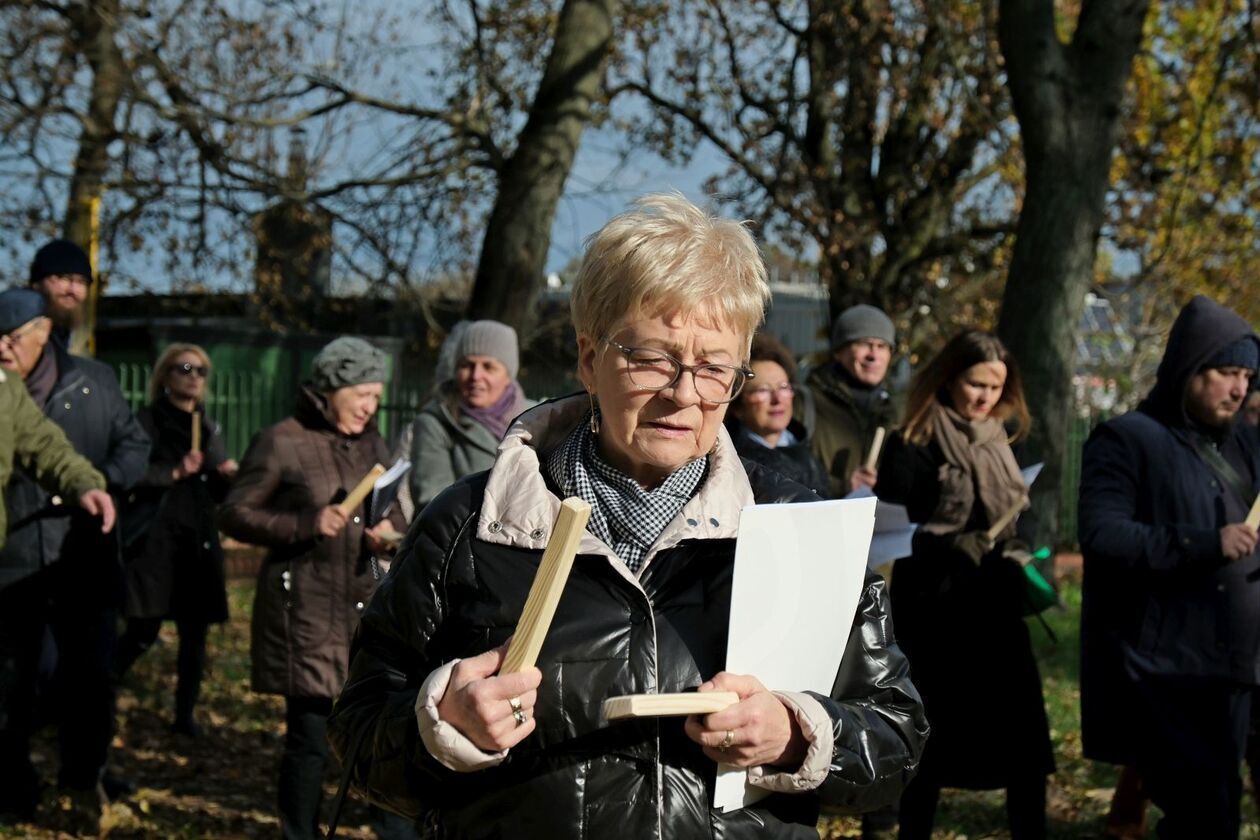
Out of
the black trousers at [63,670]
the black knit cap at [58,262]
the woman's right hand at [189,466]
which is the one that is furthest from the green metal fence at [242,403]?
the black trousers at [63,670]

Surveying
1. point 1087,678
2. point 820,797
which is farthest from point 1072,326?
point 820,797

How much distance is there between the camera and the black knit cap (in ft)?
21.8

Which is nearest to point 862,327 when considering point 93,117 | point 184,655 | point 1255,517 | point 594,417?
point 1255,517

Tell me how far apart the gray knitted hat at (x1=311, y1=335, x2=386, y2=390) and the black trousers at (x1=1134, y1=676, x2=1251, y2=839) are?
2.98 m

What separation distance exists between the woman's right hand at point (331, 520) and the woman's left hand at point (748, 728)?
3680 millimetres

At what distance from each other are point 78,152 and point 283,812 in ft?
28.4

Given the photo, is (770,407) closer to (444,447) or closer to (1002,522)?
(1002,522)

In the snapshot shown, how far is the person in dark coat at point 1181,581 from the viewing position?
194 inches

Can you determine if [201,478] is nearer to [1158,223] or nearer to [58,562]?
[58,562]

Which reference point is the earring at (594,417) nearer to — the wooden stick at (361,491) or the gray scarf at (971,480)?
the wooden stick at (361,491)

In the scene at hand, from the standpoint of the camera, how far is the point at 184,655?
324 inches

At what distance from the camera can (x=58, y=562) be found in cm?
624

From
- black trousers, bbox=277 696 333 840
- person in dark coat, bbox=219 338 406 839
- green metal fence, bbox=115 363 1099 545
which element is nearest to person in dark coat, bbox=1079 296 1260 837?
person in dark coat, bbox=219 338 406 839

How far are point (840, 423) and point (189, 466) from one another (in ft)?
11.2
